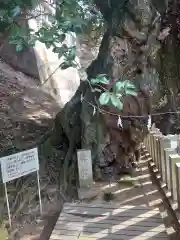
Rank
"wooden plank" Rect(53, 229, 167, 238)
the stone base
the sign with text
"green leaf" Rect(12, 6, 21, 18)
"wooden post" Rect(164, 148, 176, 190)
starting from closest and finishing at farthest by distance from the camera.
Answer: "green leaf" Rect(12, 6, 21, 18), "wooden plank" Rect(53, 229, 167, 238), "wooden post" Rect(164, 148, 176, 190), the stone base, the sign with text

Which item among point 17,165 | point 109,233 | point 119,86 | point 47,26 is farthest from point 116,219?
point 47,26

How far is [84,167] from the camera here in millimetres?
4172

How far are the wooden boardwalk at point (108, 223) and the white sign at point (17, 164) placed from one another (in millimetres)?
582

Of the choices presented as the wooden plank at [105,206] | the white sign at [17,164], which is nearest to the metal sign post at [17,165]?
the white sign at [17,164]

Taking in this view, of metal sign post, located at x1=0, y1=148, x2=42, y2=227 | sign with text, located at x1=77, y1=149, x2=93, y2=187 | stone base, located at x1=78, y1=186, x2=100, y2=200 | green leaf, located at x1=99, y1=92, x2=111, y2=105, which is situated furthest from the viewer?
sign with text, located at x1=77, y1=149, x2=93, y2=187

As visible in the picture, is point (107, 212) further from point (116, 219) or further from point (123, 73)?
point (123, 73)

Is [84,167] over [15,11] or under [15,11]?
under

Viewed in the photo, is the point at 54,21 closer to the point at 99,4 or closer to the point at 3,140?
the point at 99,4

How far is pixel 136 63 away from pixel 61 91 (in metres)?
6.21

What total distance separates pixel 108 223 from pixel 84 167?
105cm

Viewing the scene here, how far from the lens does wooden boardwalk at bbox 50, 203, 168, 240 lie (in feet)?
9.82

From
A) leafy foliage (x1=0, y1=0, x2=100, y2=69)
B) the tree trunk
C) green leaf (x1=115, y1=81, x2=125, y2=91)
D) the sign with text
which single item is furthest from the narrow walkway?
leafy foliage (x1=0, y1=0, x2=100, y2=69)

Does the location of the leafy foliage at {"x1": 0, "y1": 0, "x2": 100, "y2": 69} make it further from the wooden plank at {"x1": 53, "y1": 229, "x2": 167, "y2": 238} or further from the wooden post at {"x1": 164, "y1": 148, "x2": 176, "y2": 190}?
the wooden post at {"x1": 164, "y1": 148, "x2": 176, "y2": 190}

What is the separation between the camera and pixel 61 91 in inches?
405
